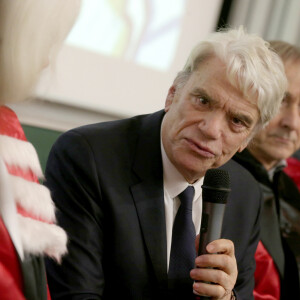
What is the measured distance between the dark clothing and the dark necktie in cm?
65

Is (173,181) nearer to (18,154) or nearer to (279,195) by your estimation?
(18,154)

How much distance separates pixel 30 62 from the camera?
1055 mm

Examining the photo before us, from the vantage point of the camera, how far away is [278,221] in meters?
2.42

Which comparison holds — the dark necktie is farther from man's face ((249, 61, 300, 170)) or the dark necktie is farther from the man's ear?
man's face ((249, 61, 300, 170))

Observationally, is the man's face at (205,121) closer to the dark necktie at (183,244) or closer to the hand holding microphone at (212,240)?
the dark necktie at (183,244)

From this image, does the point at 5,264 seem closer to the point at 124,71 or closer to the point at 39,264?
the point at 39,264

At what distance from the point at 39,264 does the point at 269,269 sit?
124 cm

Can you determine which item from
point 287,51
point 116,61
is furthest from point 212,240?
point 116,61

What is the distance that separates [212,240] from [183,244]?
0.25m

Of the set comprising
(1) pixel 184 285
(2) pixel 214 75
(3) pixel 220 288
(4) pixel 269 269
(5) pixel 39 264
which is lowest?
(4) pixel 269 269

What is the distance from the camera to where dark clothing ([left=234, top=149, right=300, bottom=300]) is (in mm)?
2291

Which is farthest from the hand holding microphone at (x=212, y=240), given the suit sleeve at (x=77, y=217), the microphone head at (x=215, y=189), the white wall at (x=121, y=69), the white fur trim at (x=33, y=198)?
the white wall at (x=121, y=69)

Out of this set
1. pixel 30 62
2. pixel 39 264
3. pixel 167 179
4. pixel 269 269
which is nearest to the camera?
pixel 30 62

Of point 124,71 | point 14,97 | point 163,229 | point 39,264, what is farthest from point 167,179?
point 124,71
